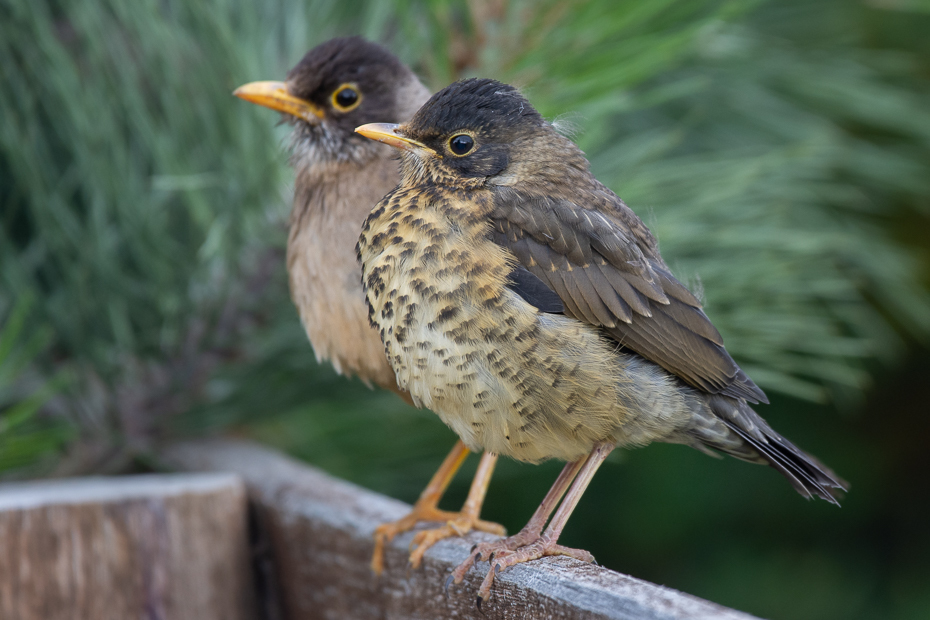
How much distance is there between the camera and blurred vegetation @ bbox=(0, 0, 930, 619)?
150cm

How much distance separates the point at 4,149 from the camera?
148 cm

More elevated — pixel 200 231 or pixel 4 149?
pixel 4 149

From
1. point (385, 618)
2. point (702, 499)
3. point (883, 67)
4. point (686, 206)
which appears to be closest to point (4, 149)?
point (385, 618)

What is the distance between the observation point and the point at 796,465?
4.11 feet

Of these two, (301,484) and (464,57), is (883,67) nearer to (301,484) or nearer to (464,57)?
(464,57)

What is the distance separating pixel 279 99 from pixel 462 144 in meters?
0.44

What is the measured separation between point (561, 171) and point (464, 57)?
0.47m

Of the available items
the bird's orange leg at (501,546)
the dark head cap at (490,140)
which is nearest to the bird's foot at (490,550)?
the bird's orange leg at (501,546)

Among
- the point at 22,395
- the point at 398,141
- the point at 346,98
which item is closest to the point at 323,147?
the point at 346,98

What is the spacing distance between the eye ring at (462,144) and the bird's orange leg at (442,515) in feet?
1.55

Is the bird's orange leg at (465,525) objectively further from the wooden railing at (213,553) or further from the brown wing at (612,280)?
the brown wing at (612,280)

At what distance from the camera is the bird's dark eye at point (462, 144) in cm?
127

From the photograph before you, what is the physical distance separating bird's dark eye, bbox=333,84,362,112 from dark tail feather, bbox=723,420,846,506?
874 mm

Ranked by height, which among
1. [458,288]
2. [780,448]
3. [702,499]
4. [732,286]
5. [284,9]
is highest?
[284,9]
